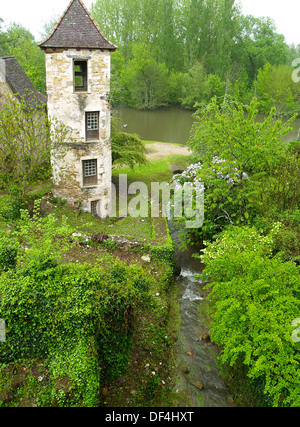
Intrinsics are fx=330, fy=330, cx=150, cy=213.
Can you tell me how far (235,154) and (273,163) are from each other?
2228 mm

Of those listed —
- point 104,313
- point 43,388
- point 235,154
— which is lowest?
point 43,388

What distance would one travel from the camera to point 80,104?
63.2 ft

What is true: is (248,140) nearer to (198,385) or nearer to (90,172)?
(90,172)

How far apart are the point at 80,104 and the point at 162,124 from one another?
35634 millimetres

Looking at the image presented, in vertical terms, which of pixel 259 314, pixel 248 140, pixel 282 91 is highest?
pixel 282 91

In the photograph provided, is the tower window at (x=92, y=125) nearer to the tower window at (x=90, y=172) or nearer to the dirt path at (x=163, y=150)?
the tower window at (x=90, y=172)

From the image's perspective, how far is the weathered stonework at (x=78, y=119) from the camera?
18531 mm

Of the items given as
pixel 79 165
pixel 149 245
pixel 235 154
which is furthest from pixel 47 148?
pixel 235 154

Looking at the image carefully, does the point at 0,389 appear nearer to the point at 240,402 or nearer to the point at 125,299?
the point at 125,299

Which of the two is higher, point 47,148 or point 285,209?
point 47,148

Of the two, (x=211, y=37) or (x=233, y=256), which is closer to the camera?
(x=233, y=256)

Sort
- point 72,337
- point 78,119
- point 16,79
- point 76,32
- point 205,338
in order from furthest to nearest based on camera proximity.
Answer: point 16,79 < point 78,119 < point 76,32 < point 205,338 < point 72,337

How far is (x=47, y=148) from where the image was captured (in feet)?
63.5

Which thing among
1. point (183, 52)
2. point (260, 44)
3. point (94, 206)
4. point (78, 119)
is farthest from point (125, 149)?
point (260, 44)
